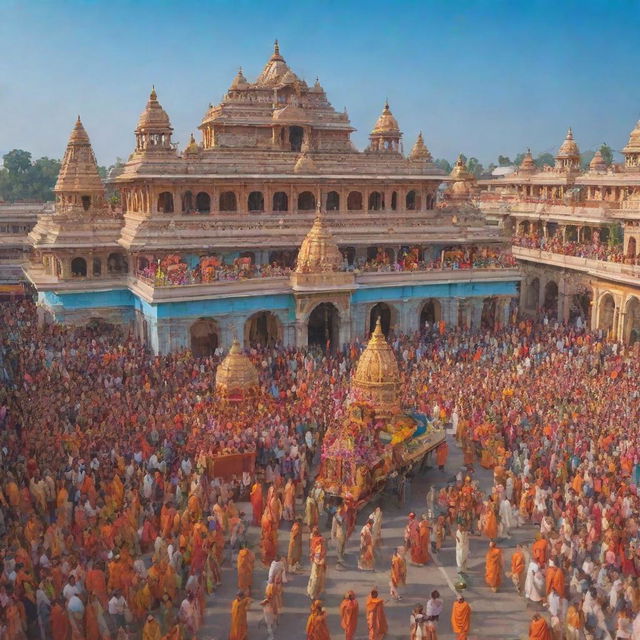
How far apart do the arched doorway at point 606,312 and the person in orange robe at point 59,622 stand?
79.6 ft

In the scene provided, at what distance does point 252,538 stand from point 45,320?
1701 centimetres

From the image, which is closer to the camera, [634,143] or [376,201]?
[376,201]

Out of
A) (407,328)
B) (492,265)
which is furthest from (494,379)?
(492,265)

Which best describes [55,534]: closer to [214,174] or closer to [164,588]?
[164,588]

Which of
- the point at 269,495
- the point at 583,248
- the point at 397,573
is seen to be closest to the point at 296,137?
the point at 583,248

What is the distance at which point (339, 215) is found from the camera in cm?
3053

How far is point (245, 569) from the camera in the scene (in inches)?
456

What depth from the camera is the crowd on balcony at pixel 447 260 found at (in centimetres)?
2873

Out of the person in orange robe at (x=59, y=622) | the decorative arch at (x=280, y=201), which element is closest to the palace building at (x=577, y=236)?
→ the decorative arch at (x=280, y=201)

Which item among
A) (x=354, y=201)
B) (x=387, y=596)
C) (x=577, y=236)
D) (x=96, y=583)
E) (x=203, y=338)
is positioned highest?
(x=354, y=201)

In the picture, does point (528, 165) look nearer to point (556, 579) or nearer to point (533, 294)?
point (533, 294)

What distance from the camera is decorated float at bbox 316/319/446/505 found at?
13.8 metres

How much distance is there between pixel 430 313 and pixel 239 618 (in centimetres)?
2225

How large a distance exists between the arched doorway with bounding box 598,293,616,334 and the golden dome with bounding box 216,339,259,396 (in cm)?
1656
